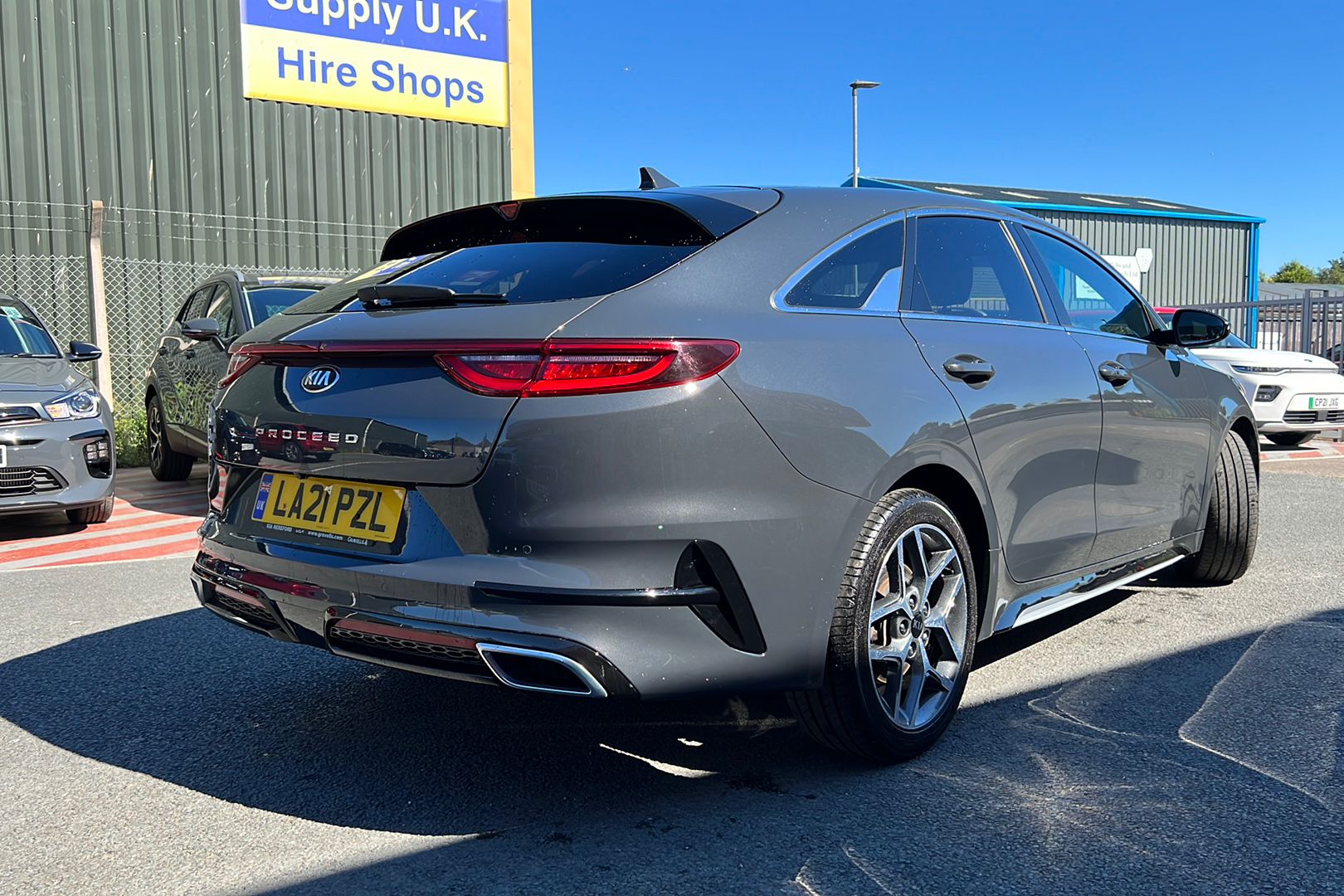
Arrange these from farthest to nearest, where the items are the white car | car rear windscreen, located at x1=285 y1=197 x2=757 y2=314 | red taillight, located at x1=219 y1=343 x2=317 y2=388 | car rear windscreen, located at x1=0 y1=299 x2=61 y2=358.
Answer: the white car → car rear windscreen, located at x1=0 y1=299 x2=61 y2=358 → red taillight, located at x1=219 y1=343 x2=317 y2=388 → car rear windscreen, located at x1=285 y1=197 x2=757 y2=314

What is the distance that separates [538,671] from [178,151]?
12.9 metres

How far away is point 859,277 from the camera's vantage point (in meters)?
3.18

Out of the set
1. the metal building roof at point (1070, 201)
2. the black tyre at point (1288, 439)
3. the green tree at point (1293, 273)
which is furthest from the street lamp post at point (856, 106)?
the green tree at point (1293, 273)

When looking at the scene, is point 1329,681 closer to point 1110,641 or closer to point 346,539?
point 1110,641

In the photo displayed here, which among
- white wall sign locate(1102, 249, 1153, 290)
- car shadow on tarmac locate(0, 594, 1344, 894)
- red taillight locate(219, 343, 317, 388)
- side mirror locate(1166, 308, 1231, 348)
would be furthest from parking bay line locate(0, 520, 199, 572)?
white wall sign locate(1102, 249, 1153, 290)

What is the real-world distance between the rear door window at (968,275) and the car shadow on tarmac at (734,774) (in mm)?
1213

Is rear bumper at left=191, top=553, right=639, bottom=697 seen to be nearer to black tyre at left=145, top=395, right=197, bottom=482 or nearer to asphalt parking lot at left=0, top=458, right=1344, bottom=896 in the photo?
asphalt parking lot at left=0, top=458, right=1344, bottom=896

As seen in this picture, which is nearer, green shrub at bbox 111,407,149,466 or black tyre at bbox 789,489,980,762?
black tyre at bbox 789,489,980,762

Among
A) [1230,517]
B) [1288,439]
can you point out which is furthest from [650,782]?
[1288,439]

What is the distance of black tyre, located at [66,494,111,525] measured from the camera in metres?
7.37

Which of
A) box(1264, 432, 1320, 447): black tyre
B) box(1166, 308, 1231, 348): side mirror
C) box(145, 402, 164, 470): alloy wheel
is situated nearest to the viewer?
box(1166, 308, 1231, 348): side mirror

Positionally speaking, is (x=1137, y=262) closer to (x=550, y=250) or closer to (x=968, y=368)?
(x=968, y=368)

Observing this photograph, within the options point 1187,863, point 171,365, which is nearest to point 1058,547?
point 1187,863

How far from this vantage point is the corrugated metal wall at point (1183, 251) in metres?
28.5
